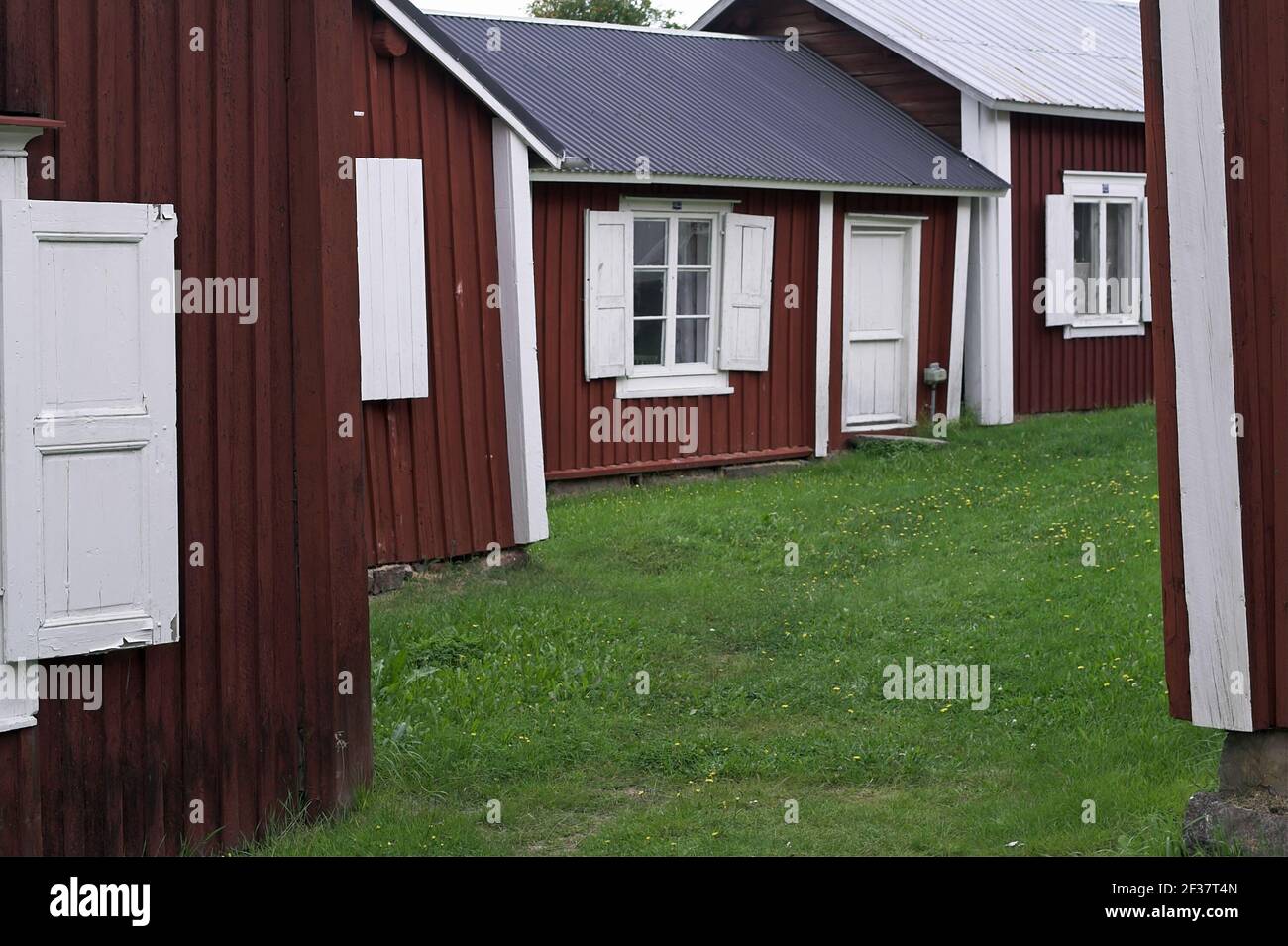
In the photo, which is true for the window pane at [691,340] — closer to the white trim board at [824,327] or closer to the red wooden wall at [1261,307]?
the white trim board at [824,327]

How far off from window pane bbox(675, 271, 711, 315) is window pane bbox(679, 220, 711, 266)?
A: 12 cm

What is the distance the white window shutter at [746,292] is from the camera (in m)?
14.8

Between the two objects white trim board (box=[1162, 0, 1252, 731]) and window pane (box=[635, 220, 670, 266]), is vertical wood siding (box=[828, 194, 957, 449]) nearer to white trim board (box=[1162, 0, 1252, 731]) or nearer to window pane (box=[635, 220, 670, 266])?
window pane (box=[635, 220, 670, 266])

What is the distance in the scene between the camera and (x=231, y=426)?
19.6ft

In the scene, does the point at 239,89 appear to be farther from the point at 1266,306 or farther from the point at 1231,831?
the point at 1231,831

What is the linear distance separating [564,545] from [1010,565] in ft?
10.8

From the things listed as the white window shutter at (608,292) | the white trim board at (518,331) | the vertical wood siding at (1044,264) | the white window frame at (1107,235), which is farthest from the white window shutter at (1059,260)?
the white trim board at (518,331)

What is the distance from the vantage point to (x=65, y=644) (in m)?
5.38

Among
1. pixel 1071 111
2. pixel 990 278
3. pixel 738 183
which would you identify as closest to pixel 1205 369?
pixel 738 183

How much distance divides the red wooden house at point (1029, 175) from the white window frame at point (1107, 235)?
0.06 ft

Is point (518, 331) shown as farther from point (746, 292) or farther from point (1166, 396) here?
point (1166, 396)

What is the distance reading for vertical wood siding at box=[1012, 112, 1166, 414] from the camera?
1758 centimetres

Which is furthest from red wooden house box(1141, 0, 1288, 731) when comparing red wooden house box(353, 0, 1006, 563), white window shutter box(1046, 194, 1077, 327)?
white window shutter box(1046, 194, 1077, 327)

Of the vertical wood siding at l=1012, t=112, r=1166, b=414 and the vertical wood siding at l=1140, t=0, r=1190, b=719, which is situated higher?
the vertical wood siding at l=1012, t=112, r=1166, b=414
